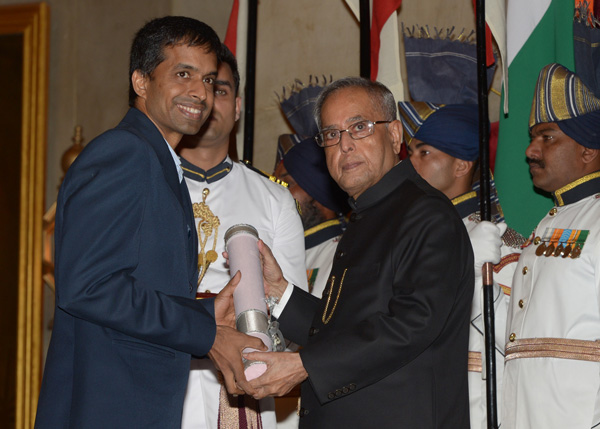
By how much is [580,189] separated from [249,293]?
1.93 metres

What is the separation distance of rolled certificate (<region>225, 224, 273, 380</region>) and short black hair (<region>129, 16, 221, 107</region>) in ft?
1.92

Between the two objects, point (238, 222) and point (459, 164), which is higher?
point (459, 164)

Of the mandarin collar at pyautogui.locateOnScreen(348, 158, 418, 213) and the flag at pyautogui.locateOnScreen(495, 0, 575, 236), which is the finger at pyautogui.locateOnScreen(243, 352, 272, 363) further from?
the flag at pyautogui.locateOnScreen(495, 0, 575, 236)

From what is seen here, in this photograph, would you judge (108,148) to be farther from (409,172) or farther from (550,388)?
(550,388)

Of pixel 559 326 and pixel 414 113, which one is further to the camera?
pixel 414 113

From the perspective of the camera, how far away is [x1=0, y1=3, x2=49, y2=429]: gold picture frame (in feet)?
21.7

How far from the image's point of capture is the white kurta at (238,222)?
322 cm

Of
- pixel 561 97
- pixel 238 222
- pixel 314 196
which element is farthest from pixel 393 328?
pixel 314 196

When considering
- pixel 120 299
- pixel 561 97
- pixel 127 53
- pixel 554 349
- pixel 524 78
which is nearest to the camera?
pixel 120 299

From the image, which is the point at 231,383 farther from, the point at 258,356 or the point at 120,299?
the point at 120,299

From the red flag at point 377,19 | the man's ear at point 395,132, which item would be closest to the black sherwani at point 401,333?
the man's ear at point 395,132

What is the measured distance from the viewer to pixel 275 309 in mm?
2998

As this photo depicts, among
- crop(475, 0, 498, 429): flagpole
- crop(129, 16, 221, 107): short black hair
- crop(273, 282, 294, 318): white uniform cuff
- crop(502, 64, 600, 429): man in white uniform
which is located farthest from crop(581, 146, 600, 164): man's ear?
crop(129, 16, 221, 107): short black hair

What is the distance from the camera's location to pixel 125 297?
224 cm
